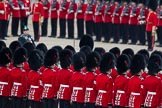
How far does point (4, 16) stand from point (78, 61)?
38.2ft

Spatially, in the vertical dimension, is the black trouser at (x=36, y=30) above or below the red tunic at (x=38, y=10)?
below

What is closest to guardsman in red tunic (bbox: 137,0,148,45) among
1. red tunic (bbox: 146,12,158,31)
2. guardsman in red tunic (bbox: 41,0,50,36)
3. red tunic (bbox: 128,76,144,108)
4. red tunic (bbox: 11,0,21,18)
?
red tunic (bbox: 146,12,158,31)

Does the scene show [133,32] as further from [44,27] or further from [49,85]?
[49,85]

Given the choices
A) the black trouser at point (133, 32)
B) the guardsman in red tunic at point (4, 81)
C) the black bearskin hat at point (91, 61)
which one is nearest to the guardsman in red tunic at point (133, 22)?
the black trouser at point (133, 32)

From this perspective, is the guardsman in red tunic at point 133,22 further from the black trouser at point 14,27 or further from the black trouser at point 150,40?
the black trouser at point 14,27

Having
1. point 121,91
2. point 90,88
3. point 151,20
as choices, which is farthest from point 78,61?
point 151,20

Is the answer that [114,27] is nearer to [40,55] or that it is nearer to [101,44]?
[101,44]

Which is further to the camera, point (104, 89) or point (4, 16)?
point (4, 16)

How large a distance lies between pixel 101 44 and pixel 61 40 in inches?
56.6

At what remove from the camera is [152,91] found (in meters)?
18.6

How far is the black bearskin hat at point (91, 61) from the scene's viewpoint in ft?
63.3

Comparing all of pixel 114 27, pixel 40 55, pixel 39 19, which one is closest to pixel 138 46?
pixel 114 27

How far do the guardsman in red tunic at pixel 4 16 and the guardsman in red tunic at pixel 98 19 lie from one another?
3.01 metres

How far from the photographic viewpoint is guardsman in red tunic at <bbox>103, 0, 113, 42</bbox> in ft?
102
